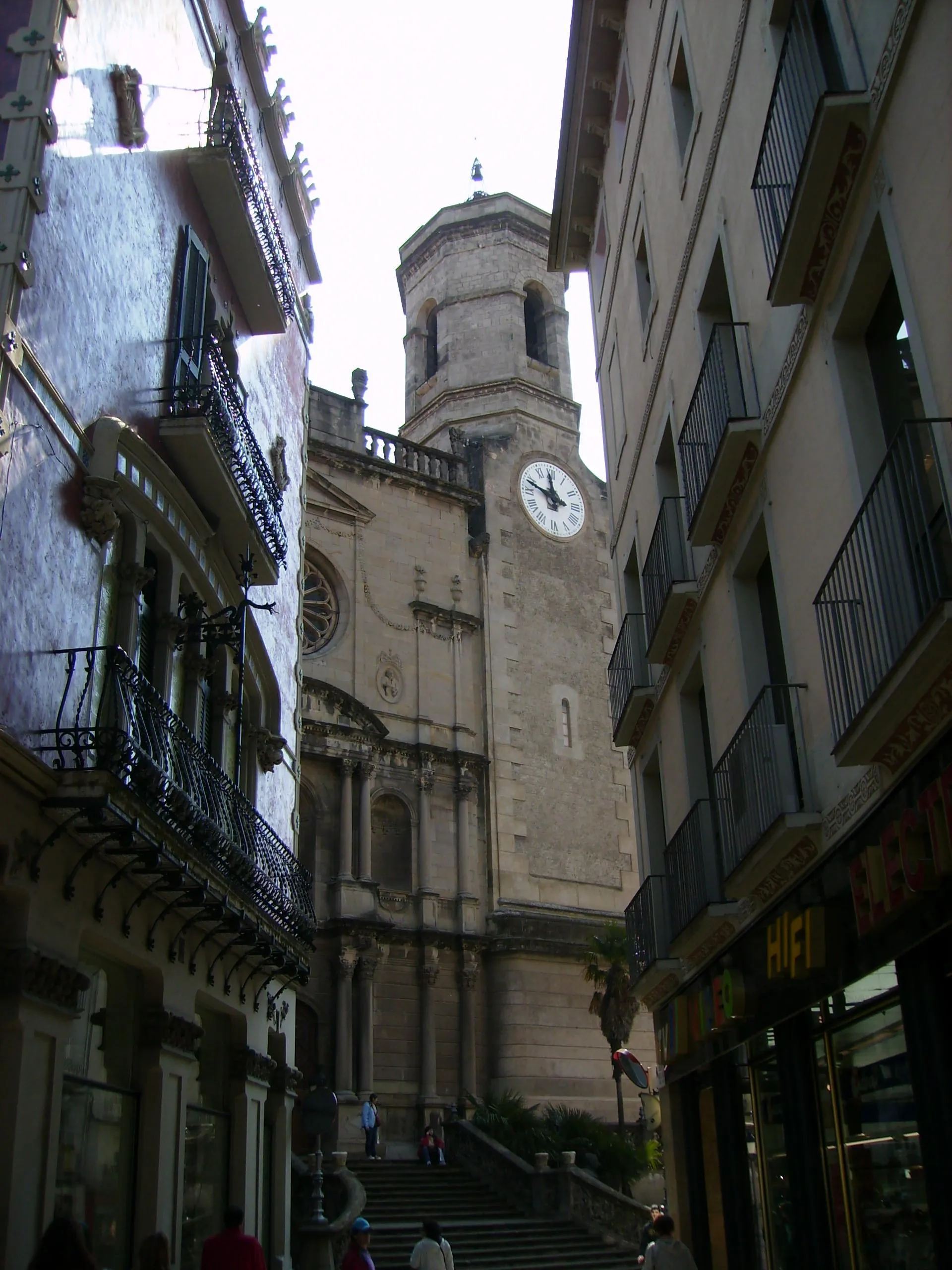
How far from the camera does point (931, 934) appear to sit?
6.45 meters

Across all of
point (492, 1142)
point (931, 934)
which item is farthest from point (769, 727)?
point (492, 1142)

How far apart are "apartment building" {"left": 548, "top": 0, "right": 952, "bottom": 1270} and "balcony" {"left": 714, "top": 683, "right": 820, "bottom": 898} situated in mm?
27

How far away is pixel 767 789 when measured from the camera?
8.97 m

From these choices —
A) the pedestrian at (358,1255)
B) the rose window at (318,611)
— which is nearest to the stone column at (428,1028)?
the rose window at (318,611)

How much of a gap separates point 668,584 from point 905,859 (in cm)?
629

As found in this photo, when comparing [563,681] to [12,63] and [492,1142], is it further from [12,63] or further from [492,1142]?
[12,63]

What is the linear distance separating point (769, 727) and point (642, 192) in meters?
8.47

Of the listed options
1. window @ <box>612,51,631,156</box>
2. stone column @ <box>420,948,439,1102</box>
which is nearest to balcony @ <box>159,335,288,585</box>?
window @ <box>612,51,631,156</box>

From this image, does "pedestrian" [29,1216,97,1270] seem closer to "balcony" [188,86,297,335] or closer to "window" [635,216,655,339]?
"balcony" [188,86,297,335]

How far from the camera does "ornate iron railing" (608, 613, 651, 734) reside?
14.5m

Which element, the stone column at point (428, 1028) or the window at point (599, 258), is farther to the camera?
the stone column at point (428, 1028)

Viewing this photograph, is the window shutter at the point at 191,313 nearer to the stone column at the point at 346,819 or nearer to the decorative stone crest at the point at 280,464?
the decorative stone crest at the point at 280,464

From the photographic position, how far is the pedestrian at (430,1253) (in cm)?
1166

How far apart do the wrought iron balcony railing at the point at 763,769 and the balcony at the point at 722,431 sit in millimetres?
1823
